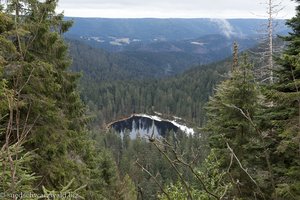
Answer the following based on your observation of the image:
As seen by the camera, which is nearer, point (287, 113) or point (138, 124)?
point (287, 113)

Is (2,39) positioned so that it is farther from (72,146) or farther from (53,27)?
(72,146)

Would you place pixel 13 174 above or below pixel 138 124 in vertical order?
above

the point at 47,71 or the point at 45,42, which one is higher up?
the point at 45,42

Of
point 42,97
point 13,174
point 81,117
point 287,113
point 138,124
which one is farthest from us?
point 138,124

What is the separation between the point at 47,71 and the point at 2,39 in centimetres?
256

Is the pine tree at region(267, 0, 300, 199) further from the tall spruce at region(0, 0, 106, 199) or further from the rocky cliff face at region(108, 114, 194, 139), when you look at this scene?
the rocky cliff face at region(108, 114, 194, 139)

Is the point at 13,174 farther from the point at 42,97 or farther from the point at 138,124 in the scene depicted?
the point at 138,124

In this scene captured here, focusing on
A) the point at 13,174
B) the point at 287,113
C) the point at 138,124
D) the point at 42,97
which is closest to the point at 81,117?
the point at 42,97

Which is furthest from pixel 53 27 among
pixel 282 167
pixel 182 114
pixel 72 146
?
pixel 182 114

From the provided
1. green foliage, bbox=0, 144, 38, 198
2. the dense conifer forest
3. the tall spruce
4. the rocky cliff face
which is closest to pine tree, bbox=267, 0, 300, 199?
the dense conifer forest

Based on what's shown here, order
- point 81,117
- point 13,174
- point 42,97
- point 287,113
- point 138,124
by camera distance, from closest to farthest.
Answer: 1. point 13,174
2. point 287,113
3. point 42,97
4. point 81,117
5. point 138,124

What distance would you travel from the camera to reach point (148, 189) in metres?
49.6

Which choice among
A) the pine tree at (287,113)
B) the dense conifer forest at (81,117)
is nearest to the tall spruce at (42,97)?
the dense conifer forest at (81,117)

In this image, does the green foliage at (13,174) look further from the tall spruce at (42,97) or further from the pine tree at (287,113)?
the pine tree at (287,113)
